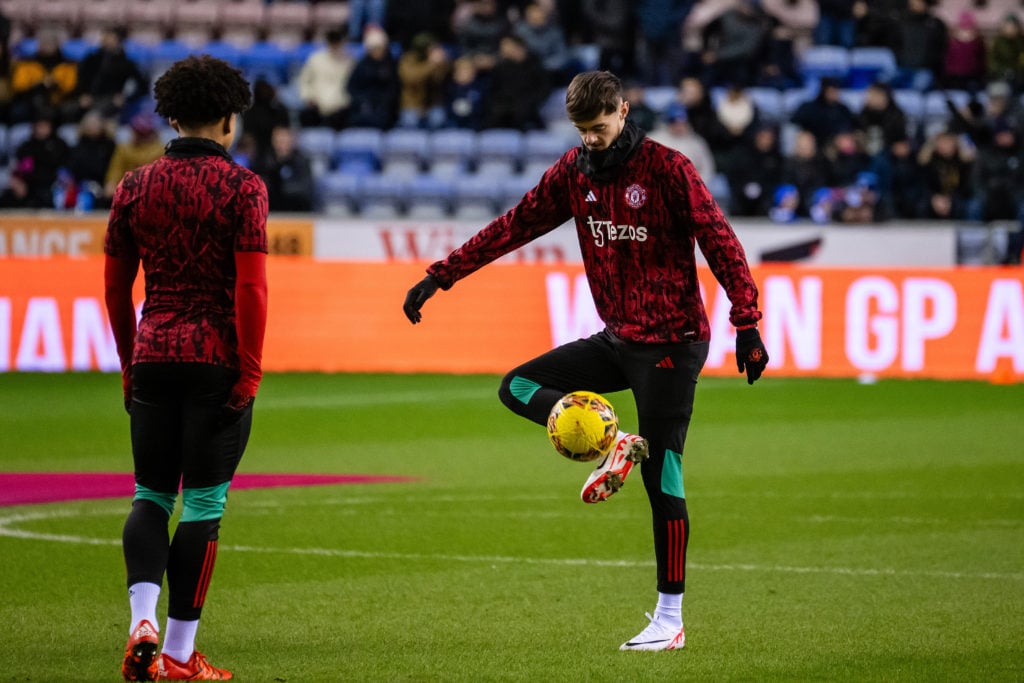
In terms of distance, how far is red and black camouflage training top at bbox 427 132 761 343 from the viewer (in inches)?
247

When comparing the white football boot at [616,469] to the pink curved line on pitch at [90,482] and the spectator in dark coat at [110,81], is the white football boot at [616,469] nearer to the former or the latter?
the pink curved line on pitch at [90,482]

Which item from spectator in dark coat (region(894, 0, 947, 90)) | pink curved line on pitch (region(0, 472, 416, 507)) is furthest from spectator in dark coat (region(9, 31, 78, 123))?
pink curved line on pitch (region(0, 472, 416, 507))

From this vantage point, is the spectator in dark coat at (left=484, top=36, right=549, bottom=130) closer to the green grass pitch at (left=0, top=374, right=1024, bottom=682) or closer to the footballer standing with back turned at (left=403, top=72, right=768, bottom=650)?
the green grass pitch at (left=0, top=374, right=1024, bottom=682)

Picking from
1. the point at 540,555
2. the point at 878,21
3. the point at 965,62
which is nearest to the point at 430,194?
the point at 878,21

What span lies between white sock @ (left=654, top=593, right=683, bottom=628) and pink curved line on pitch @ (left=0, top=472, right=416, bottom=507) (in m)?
4.91

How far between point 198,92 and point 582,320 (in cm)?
1248

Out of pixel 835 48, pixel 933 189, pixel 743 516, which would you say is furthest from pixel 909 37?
pixel 743 516

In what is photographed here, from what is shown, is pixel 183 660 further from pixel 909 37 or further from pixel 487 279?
pixel 909 37

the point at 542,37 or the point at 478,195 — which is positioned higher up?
the point at 542,37

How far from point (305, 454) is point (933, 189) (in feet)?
40.6

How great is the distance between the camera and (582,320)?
17.7 meters

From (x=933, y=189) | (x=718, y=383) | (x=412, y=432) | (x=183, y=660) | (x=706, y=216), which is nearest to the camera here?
(x=183, y=660)

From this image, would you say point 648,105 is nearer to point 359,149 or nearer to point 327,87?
point 359,149

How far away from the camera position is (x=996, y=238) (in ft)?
64.7
